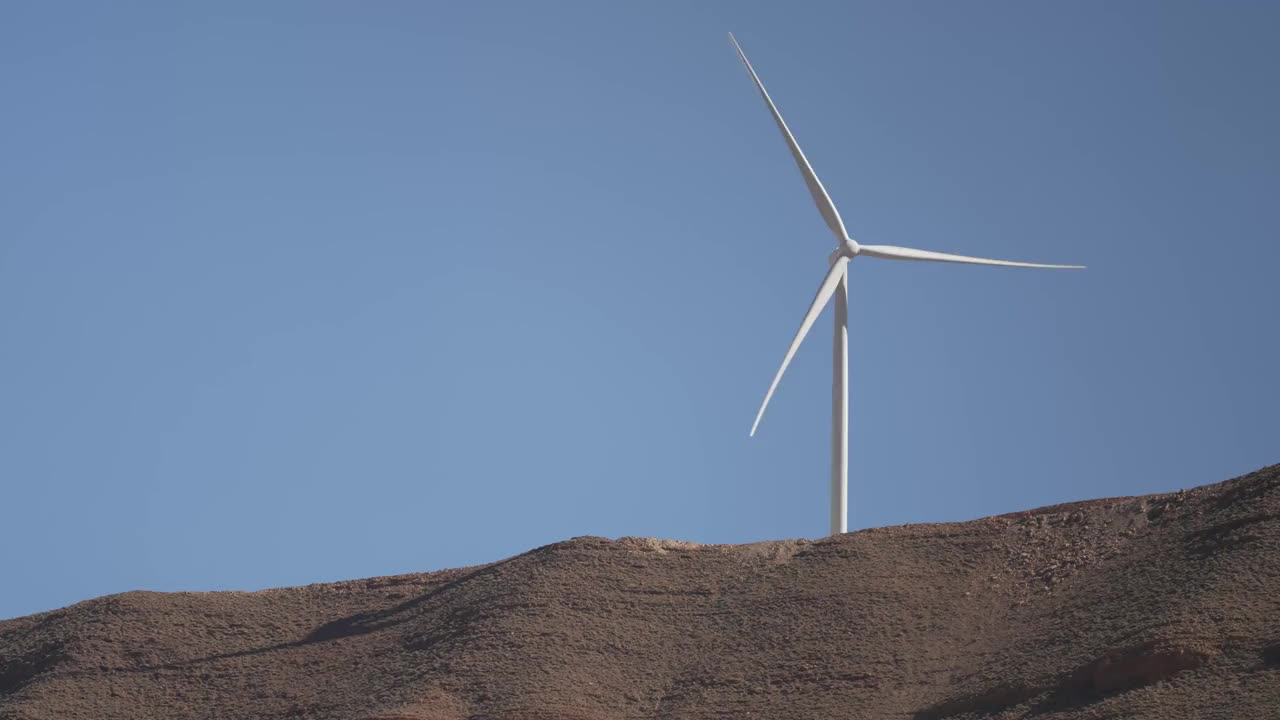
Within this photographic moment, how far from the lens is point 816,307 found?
6066 cm

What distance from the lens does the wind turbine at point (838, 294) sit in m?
59.7

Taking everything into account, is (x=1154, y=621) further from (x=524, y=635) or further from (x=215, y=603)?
(x=215, y=603)

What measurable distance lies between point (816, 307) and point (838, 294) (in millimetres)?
2195

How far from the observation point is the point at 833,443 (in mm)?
59906

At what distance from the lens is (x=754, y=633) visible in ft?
175

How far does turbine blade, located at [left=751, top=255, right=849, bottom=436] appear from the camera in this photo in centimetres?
5891

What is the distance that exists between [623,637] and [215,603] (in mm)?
15467

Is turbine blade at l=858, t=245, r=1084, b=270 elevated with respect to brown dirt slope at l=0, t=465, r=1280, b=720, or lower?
elevated

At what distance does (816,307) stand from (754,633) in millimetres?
12203

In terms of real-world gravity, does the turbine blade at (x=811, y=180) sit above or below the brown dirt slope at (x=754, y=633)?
above

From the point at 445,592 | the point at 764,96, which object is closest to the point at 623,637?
the point at 445,592

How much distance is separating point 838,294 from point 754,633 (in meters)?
14.0

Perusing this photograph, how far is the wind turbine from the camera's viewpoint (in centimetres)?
5972

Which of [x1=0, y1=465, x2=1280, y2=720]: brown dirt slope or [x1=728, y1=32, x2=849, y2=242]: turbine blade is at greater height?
[x1=728, y1=32, x2=849, y2=242]: turbine blade
